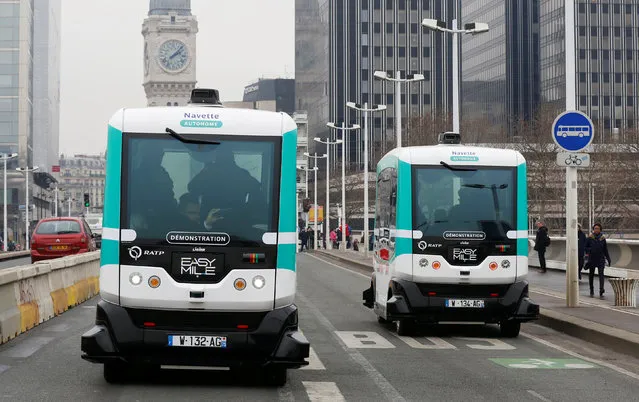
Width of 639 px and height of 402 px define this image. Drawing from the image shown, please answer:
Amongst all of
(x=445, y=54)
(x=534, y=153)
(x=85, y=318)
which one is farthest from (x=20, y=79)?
(x=85, y=318)

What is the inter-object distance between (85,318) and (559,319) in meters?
Result: 7.83

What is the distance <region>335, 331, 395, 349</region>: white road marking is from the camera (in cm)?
1520

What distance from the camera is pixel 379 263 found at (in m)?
18.2

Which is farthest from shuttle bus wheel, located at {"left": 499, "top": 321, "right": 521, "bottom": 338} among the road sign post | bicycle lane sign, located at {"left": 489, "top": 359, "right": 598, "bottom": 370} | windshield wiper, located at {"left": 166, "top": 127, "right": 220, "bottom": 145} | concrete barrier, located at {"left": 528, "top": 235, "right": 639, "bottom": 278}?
concrete barrier, located at {"left": 528, "top": 235, "right": 639, "bottom": 278}

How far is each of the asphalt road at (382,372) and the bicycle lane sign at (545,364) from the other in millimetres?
11

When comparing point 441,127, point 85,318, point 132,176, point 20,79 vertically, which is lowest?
point 85,318

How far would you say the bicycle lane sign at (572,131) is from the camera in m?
20.0

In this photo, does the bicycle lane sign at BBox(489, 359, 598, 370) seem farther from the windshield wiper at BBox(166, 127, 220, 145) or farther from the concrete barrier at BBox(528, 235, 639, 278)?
the concrete barrier at BBox(528, 235, 639, 278)

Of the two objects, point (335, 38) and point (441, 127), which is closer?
point (441, 127)

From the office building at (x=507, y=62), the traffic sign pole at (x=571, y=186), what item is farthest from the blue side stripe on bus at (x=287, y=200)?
the office building at (x=507, y=62)

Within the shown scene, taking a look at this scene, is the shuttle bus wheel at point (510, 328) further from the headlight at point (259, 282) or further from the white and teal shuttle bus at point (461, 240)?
the headlight at point (259, 282)

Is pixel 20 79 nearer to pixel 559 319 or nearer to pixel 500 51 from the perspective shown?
pixel 500 51

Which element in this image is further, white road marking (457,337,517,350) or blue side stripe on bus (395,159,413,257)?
blue side stripe on bus (395,159,413,257)

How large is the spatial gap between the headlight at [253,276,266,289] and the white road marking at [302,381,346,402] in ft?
3.48
